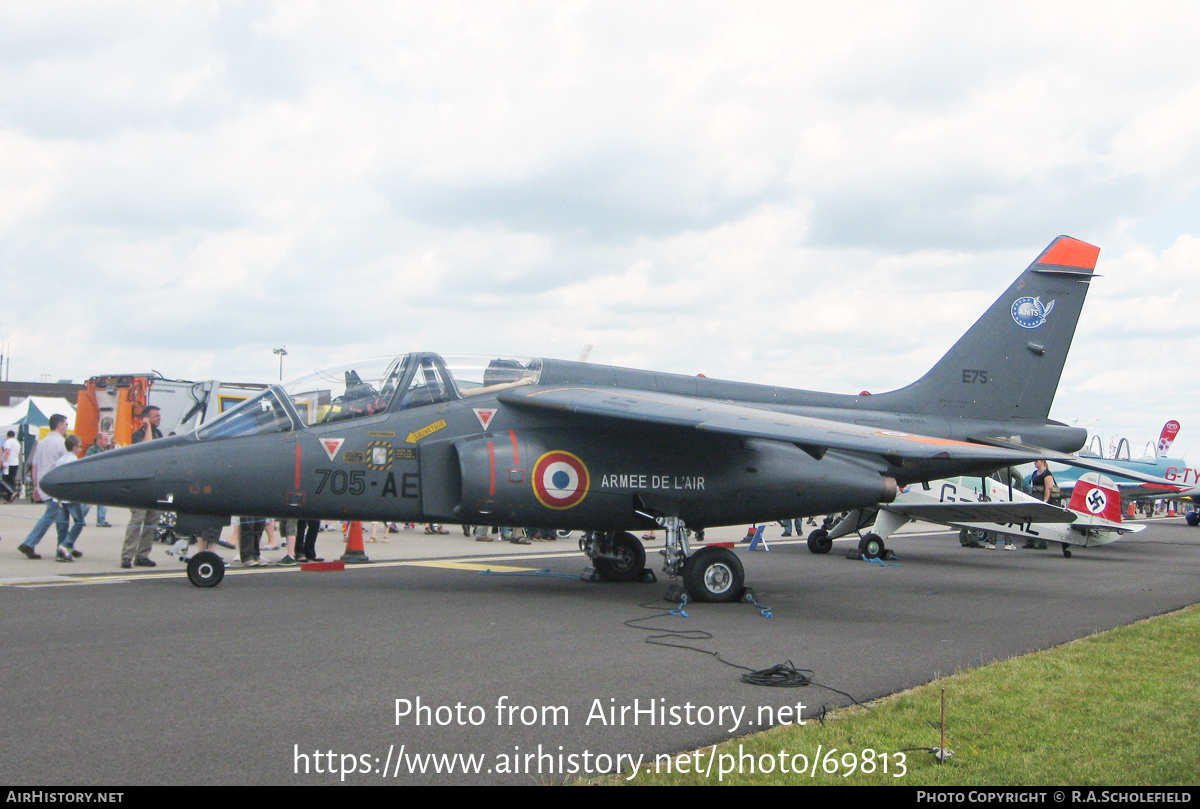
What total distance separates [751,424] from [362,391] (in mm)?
4488

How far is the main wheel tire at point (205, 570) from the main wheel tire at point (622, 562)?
4.86 meters

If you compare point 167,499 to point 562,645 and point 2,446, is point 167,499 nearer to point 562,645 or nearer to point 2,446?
point 562,645

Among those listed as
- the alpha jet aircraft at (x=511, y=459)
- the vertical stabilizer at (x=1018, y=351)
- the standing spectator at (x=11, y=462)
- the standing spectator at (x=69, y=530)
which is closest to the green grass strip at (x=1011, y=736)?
the alpha jet aircraft at (x=511, y=459)

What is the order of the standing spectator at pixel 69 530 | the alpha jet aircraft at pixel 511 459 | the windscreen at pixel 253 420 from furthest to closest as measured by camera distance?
the standing spectator at pixel 69 530
the windscreen at pixel 253 420
the alpha jet aircraft at pixel 511 459

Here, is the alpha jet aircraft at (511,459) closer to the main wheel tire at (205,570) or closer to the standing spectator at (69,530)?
the main wheel tire at (205,570)

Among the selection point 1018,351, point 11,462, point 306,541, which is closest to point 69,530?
point 306,541

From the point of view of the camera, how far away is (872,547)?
707 inches

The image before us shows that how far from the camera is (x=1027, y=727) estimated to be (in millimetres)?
4922

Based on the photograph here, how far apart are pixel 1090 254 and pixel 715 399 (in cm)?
670

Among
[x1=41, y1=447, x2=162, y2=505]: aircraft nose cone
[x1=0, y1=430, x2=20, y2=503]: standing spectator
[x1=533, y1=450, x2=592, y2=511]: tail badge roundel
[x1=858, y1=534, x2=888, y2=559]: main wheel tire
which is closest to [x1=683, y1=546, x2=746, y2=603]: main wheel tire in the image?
[x1=533, y1=450, x2=592, y2=511]: tail badge roundel

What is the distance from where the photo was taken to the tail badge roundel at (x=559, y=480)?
10203 mm

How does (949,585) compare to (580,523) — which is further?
(949,585)

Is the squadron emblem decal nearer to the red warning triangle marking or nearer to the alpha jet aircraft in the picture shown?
the alpha jet aircraft
